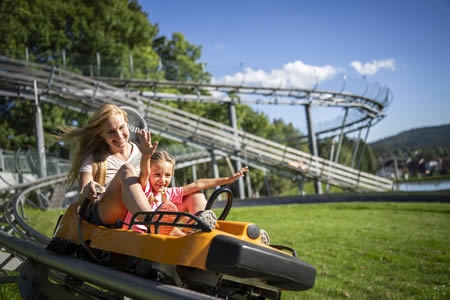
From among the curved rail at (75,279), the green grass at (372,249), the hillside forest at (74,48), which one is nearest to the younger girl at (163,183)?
the curved rail at (75,279)

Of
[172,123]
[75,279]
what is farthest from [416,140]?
[75,279]

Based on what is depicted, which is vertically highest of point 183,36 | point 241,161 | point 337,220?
point 183,36

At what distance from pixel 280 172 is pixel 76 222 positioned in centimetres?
2000

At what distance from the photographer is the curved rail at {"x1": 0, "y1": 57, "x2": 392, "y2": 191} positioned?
60.3ft

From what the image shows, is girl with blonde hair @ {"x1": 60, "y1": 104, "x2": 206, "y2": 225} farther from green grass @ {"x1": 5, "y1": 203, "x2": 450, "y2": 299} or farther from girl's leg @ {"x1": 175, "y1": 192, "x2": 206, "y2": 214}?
green grass @ {"x1": 5, "y1": 203, "x2": 450, "y2": 299}

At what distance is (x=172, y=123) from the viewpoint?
20016mm

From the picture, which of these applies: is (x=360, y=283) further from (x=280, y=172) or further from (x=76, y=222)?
(x=280, y=172)

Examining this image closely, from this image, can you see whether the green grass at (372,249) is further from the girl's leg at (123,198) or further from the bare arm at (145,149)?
Answer: the bare arm at (145,149)

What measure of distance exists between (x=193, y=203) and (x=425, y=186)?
56.8 ft

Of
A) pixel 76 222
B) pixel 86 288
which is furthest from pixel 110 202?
pixel 86 288

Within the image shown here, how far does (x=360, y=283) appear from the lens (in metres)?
4.67

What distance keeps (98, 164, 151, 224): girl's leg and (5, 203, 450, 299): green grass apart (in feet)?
7.17

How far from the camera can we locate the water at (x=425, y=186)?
16003 millimetres

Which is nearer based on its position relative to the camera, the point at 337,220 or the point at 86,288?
the point at 86,288
